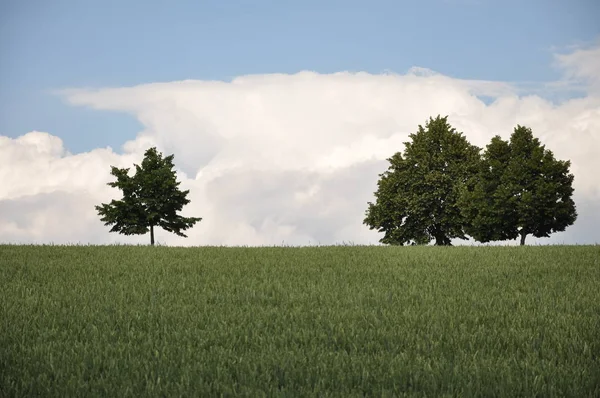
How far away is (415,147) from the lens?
4662 centimetres

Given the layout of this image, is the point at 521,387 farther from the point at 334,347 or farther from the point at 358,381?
the point at 334,347

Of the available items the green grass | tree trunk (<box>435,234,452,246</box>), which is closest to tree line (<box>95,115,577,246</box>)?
tree trunk (<box>435,234,452,246</box>)

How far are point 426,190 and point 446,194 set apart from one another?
4.85 ft

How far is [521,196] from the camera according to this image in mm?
41719

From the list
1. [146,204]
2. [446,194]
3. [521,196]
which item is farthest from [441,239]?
[146,204]

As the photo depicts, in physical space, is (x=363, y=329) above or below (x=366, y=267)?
below

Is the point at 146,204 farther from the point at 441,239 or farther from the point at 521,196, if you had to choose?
the point at 521,196

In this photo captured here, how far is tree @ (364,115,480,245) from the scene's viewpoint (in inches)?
1724

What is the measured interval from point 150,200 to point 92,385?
38.5m

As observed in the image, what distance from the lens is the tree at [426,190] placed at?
1724 inches

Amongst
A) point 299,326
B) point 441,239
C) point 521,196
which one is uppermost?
point 521,196

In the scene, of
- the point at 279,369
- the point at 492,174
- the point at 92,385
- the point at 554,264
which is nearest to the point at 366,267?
the point at 554,264

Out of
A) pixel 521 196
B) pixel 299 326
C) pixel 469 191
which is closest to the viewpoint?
pixel 299 326

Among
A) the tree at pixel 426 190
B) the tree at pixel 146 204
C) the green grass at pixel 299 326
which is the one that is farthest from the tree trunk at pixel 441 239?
the green grass at pixel 299 326
